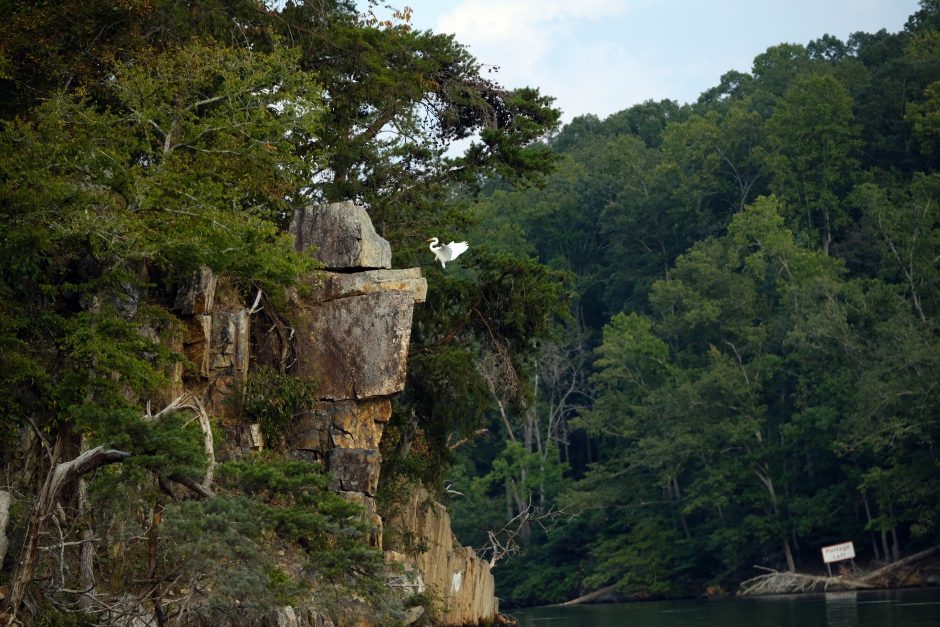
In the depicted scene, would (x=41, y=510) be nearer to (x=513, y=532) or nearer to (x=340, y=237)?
(x=340, y=237)

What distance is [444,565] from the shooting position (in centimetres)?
2480

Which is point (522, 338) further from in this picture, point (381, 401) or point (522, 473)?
point (522, 473)

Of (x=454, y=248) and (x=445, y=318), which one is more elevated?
(x=454, y=248)

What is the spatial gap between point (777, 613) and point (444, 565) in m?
9.01

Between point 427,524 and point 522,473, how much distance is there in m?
26.1

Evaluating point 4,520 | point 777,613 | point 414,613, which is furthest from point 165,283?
point 777,613

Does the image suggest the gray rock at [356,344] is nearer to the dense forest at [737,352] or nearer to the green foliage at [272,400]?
the green foliage at [272,400]

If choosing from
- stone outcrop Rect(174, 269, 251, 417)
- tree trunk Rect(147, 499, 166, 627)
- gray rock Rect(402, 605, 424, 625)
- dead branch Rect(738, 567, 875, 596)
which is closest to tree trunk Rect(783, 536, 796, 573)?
dead branch Rect(738, 567, 875, 596)

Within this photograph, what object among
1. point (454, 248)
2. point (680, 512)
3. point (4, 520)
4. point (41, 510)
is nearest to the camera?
point (41, 510)

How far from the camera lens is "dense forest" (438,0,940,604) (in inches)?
1599

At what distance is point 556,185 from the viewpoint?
62.1m

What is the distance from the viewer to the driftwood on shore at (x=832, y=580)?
36656 mm

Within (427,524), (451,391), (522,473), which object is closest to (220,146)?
(451,391)

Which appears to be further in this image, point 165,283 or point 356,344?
point 356,344
